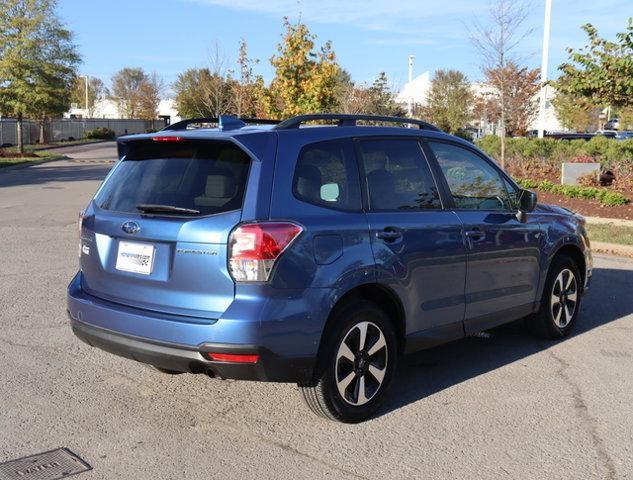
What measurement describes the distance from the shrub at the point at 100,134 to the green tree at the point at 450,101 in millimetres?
32505

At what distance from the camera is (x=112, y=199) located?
4477 mm

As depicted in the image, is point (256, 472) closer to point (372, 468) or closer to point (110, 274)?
point (372, 468)

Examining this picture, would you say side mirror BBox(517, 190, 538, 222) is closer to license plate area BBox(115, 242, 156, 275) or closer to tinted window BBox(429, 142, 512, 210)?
tinted window BBox(429, 142, 512, 210)

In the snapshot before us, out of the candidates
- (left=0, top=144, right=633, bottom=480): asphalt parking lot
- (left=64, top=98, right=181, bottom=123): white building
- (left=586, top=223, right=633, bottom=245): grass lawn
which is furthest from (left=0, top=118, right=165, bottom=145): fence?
(left=0, top=144, right=633, bottom=480): asphalt parking lot

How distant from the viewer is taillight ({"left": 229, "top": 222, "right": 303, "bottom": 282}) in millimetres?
3736

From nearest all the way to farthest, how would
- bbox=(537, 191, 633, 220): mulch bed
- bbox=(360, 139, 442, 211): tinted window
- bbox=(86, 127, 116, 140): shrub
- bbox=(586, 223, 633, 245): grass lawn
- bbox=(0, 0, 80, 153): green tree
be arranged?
bbox=(360, 139, 442, 211): tinted window, bbox=(586, 223, 633, 245): grass lawn, bbox=(537, 191, 633, 220): mulch bed, bbox=(0, 0, 80, 153): green tree, bbox=(86, 127, 116, 140): shrub

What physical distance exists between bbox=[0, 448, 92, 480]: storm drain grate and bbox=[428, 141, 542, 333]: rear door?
9.32 feet

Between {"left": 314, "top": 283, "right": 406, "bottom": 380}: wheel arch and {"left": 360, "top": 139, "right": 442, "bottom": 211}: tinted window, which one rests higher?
{"left": 360, "top": 139, "right": 442, "bottom": 211}: tinted window

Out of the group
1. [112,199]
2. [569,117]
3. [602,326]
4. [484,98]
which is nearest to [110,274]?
[112,199]

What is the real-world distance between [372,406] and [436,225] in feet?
4.27

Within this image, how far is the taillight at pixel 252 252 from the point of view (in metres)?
3.74

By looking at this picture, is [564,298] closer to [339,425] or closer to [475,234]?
[475,234]

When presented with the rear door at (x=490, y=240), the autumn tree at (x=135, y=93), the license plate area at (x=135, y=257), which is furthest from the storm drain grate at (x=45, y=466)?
the autumn tree at (x=135, y=93)

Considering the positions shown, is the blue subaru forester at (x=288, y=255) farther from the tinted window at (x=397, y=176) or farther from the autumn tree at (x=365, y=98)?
the autumn tree at (x=365, y=98)
